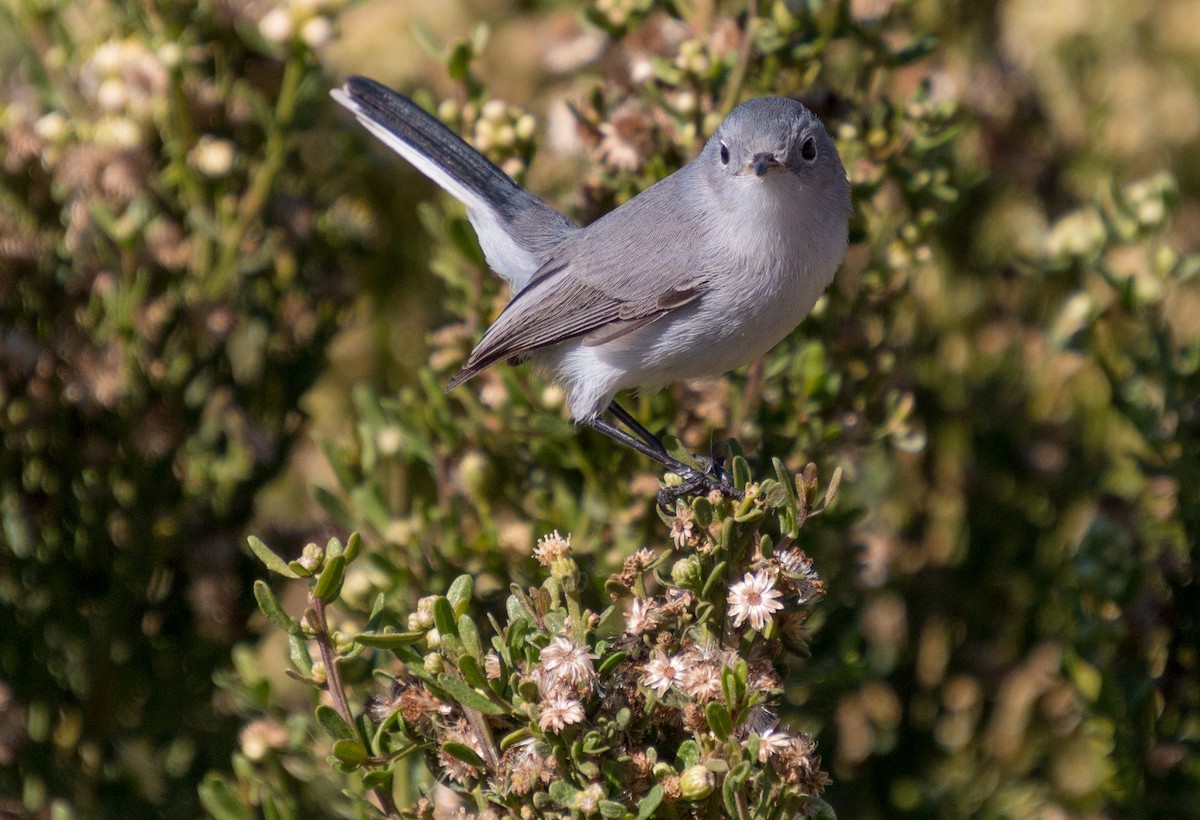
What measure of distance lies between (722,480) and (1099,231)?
976mm

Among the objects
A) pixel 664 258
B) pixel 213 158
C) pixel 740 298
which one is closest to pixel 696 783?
pixel 740 298

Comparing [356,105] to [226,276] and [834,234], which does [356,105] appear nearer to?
[226,276]

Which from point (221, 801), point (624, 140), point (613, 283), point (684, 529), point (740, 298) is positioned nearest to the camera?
Answer: point (684, 529)

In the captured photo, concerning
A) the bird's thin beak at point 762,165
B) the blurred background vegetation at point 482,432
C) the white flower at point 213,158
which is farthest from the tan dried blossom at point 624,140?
the white flower at point 213,158

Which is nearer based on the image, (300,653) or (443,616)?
(443,616)

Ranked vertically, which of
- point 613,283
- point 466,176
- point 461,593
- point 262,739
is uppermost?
point 461,593

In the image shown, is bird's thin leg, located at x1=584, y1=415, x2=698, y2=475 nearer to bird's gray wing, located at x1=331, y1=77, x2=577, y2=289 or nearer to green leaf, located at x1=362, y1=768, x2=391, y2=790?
bird's gray wing, located at x1=331, y1=77, x2=577, y2=289

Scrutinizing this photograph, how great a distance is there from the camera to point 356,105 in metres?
2.98

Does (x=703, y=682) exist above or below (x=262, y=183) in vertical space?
above

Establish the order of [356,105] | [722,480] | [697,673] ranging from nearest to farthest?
1. [697,673]
2. [722,480]
3. [356,105]

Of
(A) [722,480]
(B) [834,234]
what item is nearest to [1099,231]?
(B) [834,234]

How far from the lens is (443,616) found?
4.98 ft

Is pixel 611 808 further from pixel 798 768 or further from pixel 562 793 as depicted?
pixel 798 768

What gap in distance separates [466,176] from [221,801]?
147 centimetres
